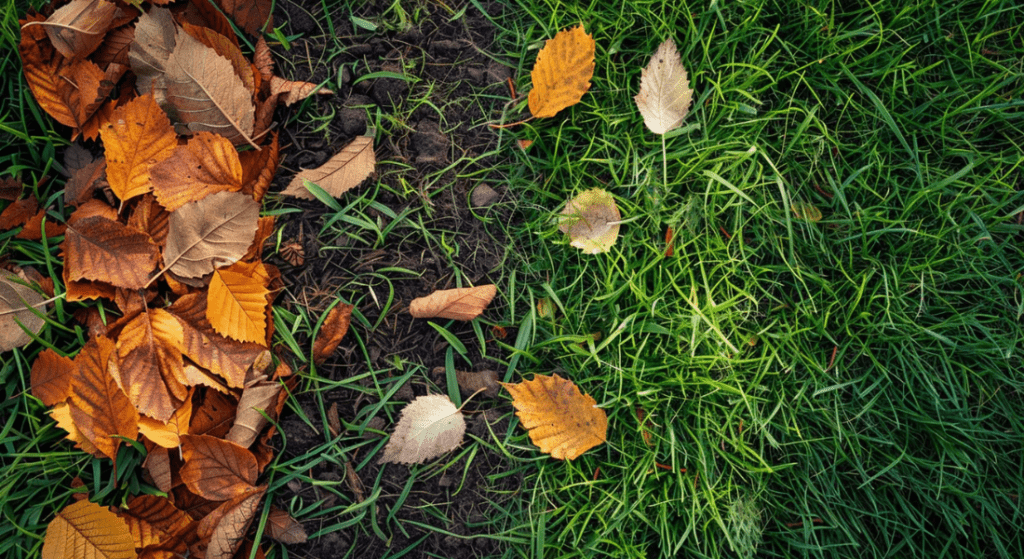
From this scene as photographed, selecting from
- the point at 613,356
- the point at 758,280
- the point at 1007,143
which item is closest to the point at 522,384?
the point at 613,356

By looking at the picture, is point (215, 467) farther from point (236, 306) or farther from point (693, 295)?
point (693, 295)

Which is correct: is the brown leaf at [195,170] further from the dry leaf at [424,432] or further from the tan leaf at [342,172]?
the dry leaf at [424,432]

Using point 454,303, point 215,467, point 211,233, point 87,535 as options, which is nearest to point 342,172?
point 211,233

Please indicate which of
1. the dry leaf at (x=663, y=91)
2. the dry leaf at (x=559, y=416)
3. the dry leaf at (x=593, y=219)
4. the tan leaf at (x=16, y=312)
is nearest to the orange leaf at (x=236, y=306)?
the tan leaf at (x=16, y=312)

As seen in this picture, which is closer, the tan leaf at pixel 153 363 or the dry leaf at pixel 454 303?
the tan leaf at pixel 153 363

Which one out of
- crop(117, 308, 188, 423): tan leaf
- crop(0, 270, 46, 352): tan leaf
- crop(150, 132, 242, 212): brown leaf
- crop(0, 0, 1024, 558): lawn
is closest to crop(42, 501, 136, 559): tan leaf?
crop(0, 0, 1024, 558): lawn

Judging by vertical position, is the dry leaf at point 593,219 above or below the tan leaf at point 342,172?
below

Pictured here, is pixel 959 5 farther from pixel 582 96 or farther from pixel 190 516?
pixel 190 516
